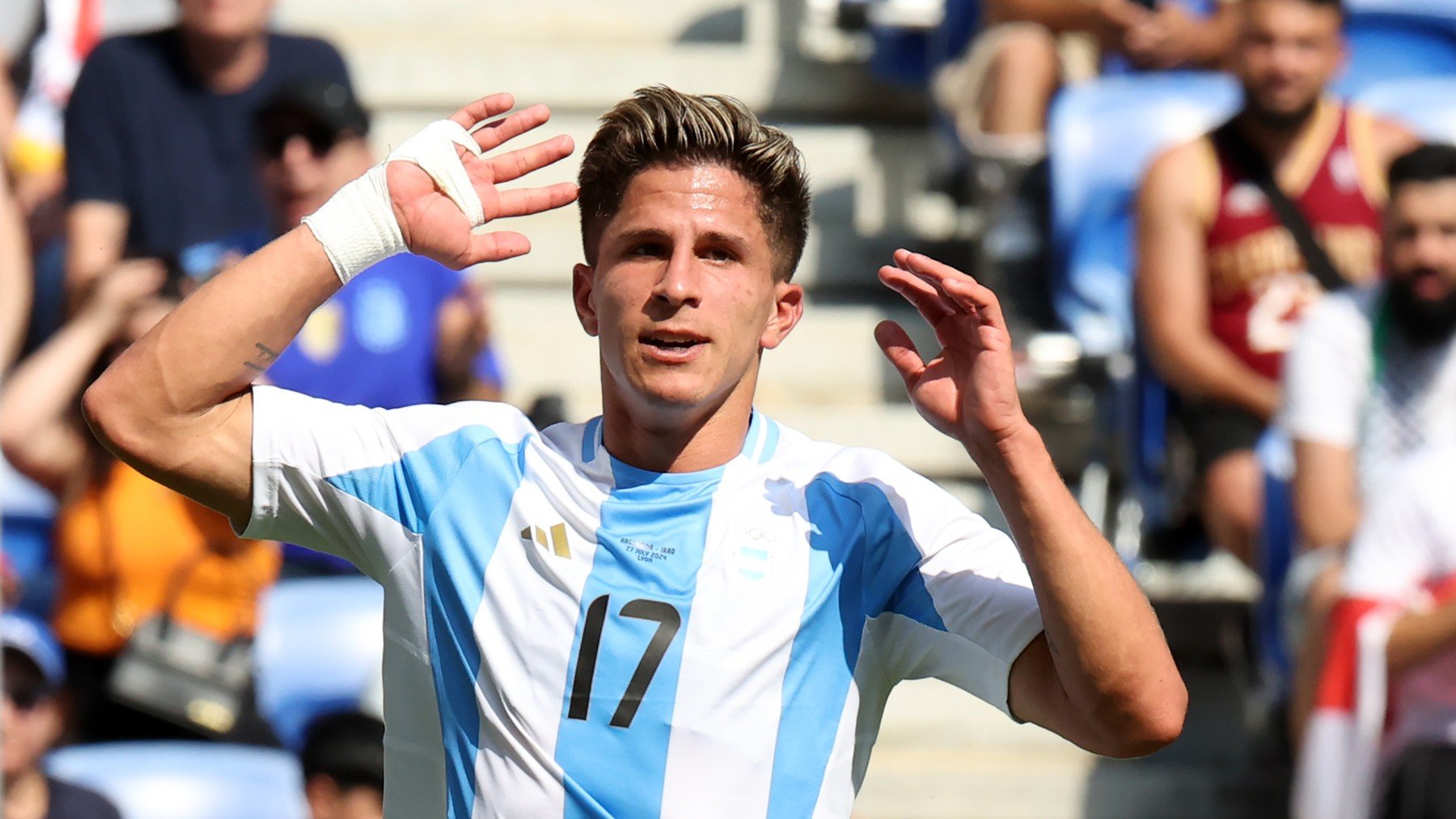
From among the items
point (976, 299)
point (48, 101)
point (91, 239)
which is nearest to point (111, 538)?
point (91, 239)

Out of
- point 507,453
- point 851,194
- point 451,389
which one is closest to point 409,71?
point 851,194

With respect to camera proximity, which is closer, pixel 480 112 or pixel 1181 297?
pixel 480 112

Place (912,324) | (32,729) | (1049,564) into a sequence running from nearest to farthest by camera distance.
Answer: (1049,564) → (32,729) → (912,324)

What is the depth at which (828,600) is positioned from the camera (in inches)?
88.4

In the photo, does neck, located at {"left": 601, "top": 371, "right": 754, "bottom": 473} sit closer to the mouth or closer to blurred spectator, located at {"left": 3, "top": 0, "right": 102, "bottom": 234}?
the mouth

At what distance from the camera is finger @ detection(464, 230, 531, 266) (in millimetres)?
2307

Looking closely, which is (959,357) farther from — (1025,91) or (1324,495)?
(1025,91)

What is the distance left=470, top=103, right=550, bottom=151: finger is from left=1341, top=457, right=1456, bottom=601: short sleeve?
2571 millimetres

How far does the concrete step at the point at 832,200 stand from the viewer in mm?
6223

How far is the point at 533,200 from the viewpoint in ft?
7.64

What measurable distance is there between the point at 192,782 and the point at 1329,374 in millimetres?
2868

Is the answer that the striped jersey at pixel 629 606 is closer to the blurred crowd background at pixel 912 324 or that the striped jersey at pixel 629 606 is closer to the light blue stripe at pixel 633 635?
the light blue stripe at pixel 633 635

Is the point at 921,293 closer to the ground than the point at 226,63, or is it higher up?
higher up

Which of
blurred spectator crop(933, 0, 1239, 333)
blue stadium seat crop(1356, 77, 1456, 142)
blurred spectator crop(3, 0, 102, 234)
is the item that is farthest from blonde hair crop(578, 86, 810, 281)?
blue stadium seat crop(1356, 77, 1456, 142)
